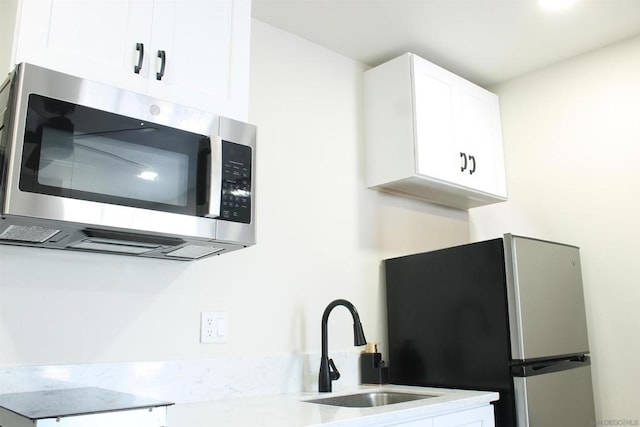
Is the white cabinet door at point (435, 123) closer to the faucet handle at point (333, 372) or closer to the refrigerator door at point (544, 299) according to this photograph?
the refrigerator door at point (544, 299)

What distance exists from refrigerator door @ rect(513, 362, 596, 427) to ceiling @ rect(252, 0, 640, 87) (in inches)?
63.5

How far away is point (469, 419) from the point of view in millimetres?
2002

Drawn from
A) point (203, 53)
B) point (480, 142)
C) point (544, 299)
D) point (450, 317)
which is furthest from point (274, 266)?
point (480, 142)

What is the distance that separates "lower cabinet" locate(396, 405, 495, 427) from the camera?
6.07 ft

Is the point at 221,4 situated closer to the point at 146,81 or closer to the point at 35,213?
the point at 146,81

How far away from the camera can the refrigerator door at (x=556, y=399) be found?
6.77 ft

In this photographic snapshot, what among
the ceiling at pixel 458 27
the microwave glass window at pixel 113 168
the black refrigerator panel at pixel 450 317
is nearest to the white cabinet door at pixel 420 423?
the black refrigerator panel at pixel 450 317

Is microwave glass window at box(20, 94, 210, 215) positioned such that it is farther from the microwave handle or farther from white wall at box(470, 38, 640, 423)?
white wall at box(470, 38, 640, 423)

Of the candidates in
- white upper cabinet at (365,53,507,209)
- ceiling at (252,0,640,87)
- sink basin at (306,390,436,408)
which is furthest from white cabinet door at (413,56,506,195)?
sink basin at (306,390,436,408)

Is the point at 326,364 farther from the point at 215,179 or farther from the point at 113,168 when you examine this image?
the point at 113,168

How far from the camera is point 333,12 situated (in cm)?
245

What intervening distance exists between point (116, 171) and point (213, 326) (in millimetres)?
808

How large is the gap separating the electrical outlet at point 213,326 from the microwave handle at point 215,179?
0.57m

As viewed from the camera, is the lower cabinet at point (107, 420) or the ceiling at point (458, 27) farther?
the ceiling at point (458, 27)
